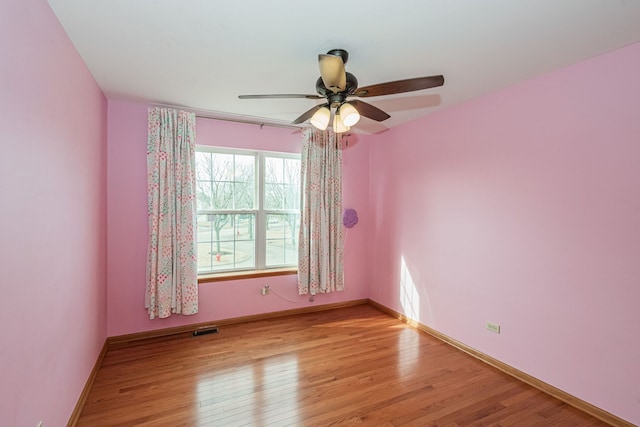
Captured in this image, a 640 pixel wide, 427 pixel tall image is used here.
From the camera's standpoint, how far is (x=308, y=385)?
2.46m

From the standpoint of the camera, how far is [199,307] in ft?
11.6

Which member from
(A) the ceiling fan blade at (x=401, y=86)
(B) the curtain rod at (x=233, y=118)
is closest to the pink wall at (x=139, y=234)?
(B) the curtain rod at (x=233, y=118)

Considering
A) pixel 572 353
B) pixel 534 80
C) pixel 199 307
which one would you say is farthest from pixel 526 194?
pixel 199 307

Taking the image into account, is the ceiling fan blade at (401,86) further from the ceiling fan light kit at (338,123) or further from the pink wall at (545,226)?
the pink wall at (545,226)

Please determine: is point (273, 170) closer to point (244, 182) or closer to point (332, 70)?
point (244, 182)

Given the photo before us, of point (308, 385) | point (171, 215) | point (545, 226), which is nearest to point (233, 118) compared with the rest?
point (171, 215)

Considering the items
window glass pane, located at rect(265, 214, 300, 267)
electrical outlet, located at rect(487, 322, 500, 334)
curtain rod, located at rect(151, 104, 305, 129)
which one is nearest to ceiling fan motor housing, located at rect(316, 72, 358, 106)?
curtain rod, located at rect(151, 104, 305, 129)

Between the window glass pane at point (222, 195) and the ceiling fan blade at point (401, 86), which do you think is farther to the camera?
the window glass pane at point (222, 195)

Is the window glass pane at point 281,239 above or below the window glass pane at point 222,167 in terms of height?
below

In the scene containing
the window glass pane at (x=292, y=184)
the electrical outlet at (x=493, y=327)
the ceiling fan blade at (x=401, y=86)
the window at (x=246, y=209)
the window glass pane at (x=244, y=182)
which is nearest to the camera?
the ceiling fan blade at (x=401, y=86)

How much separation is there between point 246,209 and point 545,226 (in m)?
3.16

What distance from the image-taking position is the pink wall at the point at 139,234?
313cm

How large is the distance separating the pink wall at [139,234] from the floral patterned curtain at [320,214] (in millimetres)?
233

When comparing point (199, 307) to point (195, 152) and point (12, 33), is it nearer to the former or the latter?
point (195, 152)
